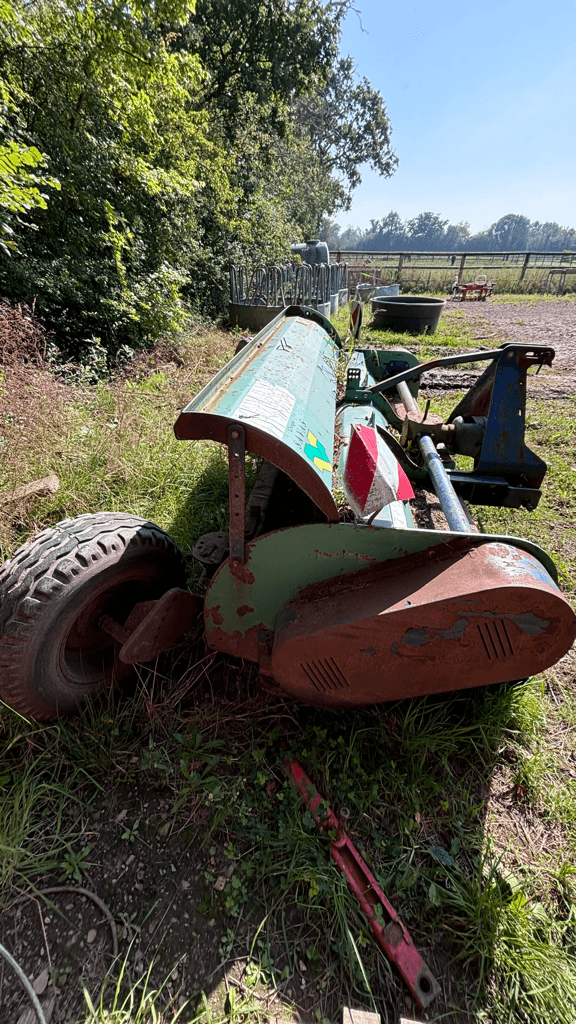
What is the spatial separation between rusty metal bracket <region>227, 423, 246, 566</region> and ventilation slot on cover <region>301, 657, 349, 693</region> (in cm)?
46

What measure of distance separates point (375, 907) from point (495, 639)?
0.97 m

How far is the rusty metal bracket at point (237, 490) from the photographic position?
4.84 feet

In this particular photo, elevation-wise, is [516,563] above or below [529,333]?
below

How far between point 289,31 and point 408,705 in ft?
55.5

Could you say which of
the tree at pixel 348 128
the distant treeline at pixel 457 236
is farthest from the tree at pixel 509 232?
the tree at pixel 348 128

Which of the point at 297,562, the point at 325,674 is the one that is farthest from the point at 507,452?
the point at 325,674

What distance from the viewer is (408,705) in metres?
2.01

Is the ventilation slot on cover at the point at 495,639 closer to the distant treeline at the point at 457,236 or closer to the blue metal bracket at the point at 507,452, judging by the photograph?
the blue metal bracket at the point at 507,452

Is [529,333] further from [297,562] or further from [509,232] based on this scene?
[509,232]

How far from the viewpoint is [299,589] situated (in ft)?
5.62

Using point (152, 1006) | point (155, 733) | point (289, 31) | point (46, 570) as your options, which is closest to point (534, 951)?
point (152, 1006)

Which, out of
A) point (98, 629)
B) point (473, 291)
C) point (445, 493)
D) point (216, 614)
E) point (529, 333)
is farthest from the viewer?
point (473, 291)

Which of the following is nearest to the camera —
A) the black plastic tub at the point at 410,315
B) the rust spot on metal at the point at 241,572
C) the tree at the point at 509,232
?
the rust spot on metal at the point at 241,572

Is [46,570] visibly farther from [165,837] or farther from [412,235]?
[412,235]
